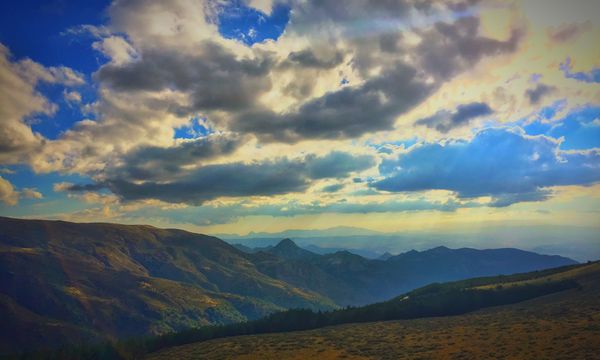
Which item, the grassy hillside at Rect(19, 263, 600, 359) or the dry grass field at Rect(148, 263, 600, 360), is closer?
the dry grass field at Rect(148, 263, 600, 360)

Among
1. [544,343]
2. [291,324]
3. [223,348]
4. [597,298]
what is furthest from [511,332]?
[291,324]

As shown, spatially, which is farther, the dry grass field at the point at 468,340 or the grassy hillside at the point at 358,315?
the grassy hillside at the point at 358,315

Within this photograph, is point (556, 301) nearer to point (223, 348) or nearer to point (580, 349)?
point (580, 349)

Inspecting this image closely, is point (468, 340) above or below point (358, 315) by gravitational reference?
above

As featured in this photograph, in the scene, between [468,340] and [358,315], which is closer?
[468,340]

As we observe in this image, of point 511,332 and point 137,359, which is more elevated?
point 511,332

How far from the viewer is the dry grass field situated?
5819 cm

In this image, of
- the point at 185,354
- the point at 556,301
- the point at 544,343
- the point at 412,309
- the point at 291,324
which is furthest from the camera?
the point at 291,324

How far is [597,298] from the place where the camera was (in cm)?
8675

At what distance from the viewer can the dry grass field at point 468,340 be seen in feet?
191

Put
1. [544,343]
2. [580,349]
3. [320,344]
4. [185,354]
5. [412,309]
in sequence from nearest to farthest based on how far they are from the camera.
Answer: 1. [580,349]
2. [544,343]
3. [320,344]
4. [185,354]
5. [412,309]

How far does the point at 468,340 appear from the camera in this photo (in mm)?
69812

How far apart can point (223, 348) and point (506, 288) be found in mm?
108355

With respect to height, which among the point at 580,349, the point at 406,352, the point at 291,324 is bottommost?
the point at 291,324
